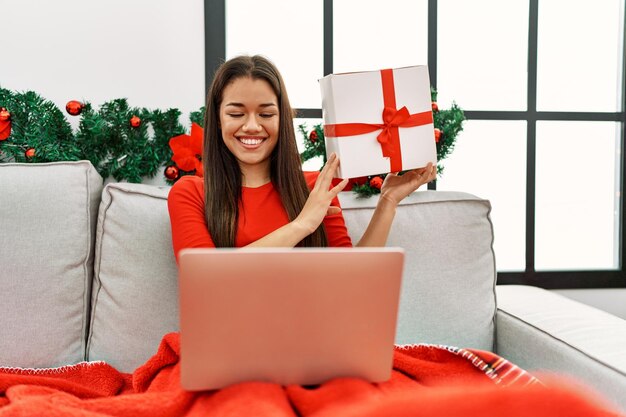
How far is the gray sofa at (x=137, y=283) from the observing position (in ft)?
3.93

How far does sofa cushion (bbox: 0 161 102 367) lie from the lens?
119cm

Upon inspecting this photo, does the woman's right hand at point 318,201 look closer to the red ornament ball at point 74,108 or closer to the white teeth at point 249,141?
the white teeth at point 249,141

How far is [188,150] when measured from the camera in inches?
60.1

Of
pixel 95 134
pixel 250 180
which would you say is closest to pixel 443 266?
pixel 250 180

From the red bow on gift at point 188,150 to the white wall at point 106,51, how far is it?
156mm

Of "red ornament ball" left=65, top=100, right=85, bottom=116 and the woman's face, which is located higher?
"red ornament ball" left=65, top=100, right=85, bottom=116

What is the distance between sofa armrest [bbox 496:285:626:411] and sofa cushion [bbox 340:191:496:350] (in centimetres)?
7

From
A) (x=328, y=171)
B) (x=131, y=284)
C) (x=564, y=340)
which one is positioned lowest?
(x=564, y=340)

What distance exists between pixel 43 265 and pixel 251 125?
0.59m

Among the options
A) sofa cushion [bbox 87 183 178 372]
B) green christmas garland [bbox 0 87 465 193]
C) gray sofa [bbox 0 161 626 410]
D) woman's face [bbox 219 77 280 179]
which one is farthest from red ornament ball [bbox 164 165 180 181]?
woman's face [bbox 219 77 280 179]

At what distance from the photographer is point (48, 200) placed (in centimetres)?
125

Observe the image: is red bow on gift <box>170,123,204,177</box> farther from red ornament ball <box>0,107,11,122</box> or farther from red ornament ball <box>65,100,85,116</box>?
red ornament ball <box>0,107,11,122</box>

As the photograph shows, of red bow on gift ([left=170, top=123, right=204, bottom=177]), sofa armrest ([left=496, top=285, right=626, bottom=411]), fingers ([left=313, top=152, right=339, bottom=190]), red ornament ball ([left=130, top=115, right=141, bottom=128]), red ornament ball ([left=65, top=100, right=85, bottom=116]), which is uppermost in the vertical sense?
red ornament ball ([left=65, top=100, right=85, bottom=116])

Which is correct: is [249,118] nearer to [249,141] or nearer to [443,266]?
[249,141]
